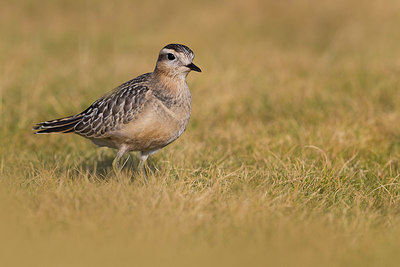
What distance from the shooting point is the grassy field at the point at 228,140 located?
15.2ft

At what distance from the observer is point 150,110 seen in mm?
5789

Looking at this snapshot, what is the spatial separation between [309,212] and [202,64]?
808 centimetres

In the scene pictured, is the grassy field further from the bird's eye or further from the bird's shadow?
the bird's eye

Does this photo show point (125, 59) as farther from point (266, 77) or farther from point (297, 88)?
point (297, 88)

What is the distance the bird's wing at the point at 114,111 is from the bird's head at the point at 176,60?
33 cm

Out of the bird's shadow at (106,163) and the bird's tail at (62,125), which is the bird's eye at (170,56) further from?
the bird's shadow at (106,163)

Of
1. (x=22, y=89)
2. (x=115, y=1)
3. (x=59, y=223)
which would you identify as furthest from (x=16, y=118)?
(x=115, y=1)

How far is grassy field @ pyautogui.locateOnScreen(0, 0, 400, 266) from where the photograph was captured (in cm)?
462

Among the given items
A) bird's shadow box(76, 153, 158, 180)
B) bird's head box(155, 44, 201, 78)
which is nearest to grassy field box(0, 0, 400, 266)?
bird's shadow box(76, 153, 158, 180)

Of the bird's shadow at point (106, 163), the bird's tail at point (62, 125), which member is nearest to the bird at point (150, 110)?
the bird's tail at point (62, 125)

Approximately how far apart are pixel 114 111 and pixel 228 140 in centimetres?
250

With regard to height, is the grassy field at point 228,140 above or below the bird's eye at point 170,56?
below

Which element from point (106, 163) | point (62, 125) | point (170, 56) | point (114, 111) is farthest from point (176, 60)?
point (106, 163)

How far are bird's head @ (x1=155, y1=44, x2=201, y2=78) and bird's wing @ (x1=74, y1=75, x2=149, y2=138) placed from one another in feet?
1.09
